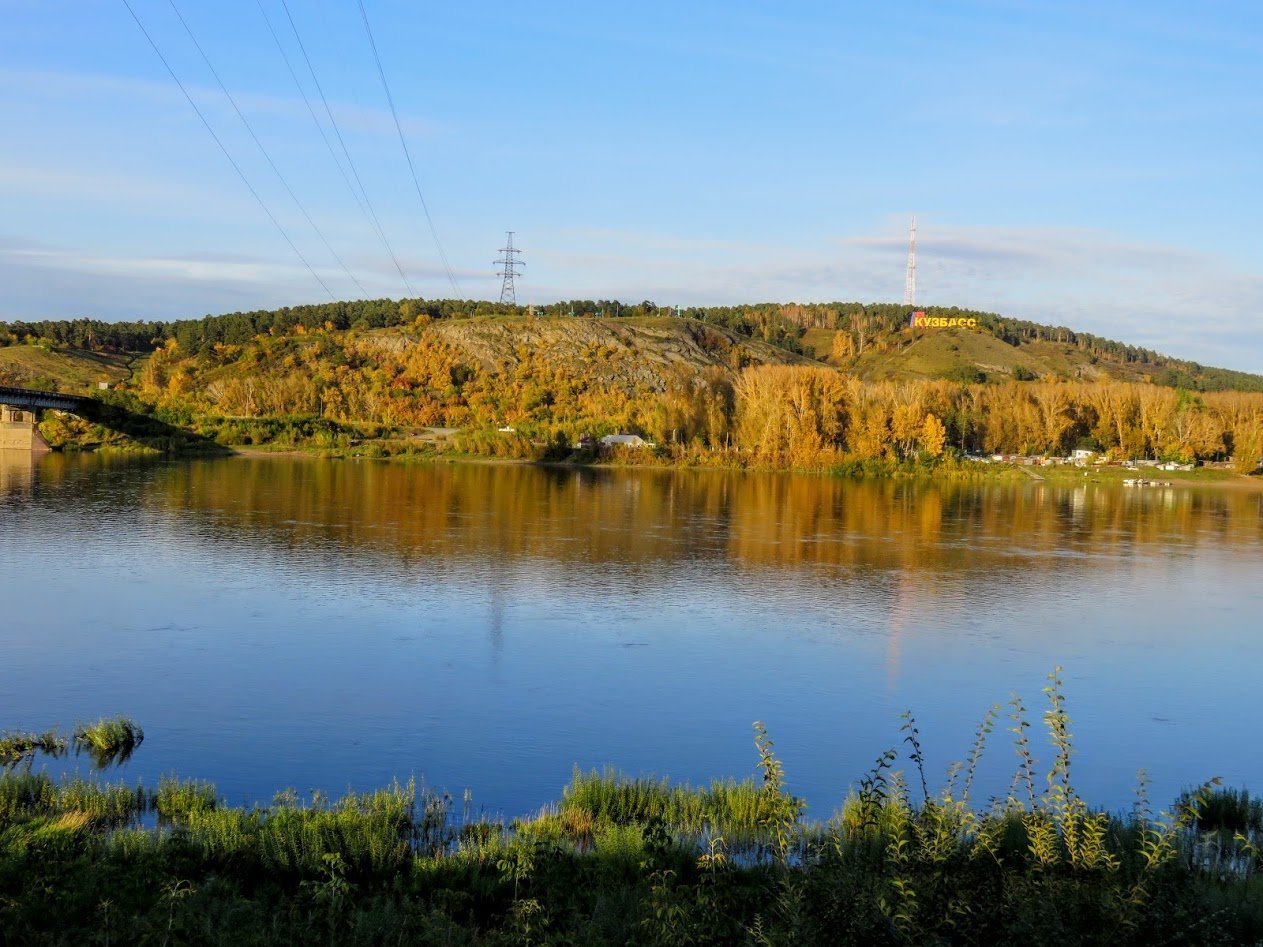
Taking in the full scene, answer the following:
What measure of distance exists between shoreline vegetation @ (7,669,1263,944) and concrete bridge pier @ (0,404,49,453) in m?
71.7

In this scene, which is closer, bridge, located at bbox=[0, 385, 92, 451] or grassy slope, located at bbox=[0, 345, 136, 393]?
bridge, located at bbox=[0, 385, 92, 451]

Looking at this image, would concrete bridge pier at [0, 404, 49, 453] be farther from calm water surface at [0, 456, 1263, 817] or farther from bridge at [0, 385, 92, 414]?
calm water surface at [0, 456, 1263, 817]

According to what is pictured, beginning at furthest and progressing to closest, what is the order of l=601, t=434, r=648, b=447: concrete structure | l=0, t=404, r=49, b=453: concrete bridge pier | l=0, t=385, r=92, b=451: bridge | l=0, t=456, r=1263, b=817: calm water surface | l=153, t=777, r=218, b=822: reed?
→ l=601, t=434, r=648, b=447: concrete structure
l=0, t=404, r=49, b=453: concrete bridge pier
l=0, t=385, r=92, b=451: bridge
l=0, t=456, r=1263, b=817: calm water surface
l=153, t=777, r=218, b=822: reed

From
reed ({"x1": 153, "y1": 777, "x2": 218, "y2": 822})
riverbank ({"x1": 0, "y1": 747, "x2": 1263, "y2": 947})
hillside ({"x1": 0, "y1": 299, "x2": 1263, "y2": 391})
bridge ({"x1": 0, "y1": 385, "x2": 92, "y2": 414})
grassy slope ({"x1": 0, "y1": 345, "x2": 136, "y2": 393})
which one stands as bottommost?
reed ({"x1": 153, "y1": 777, "x2": 218, "y2": 822})

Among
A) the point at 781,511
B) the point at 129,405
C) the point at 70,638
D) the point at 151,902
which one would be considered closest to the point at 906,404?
the point at 781,511

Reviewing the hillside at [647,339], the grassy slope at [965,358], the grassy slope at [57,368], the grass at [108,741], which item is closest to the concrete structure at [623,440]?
the hillside at [647,339]

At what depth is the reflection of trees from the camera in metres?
32.6

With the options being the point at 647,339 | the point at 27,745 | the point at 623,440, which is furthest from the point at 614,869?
the point at 647,339

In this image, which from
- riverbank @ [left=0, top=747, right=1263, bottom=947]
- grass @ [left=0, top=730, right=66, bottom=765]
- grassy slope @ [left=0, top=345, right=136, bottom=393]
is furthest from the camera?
grassy slope @ [left=0, top=345, right=136, bottom=393]

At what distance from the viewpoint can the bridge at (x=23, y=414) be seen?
73625 mm

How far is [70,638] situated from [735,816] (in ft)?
42.9

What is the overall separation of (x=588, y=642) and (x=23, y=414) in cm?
7139

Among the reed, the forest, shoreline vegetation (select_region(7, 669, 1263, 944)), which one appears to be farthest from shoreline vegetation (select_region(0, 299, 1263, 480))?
shoreline vegetation (select_region(7, 669, 1263, 944))

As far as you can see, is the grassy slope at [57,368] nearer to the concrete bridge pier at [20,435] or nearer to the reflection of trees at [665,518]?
the concrete bridge pier at [20,435]
